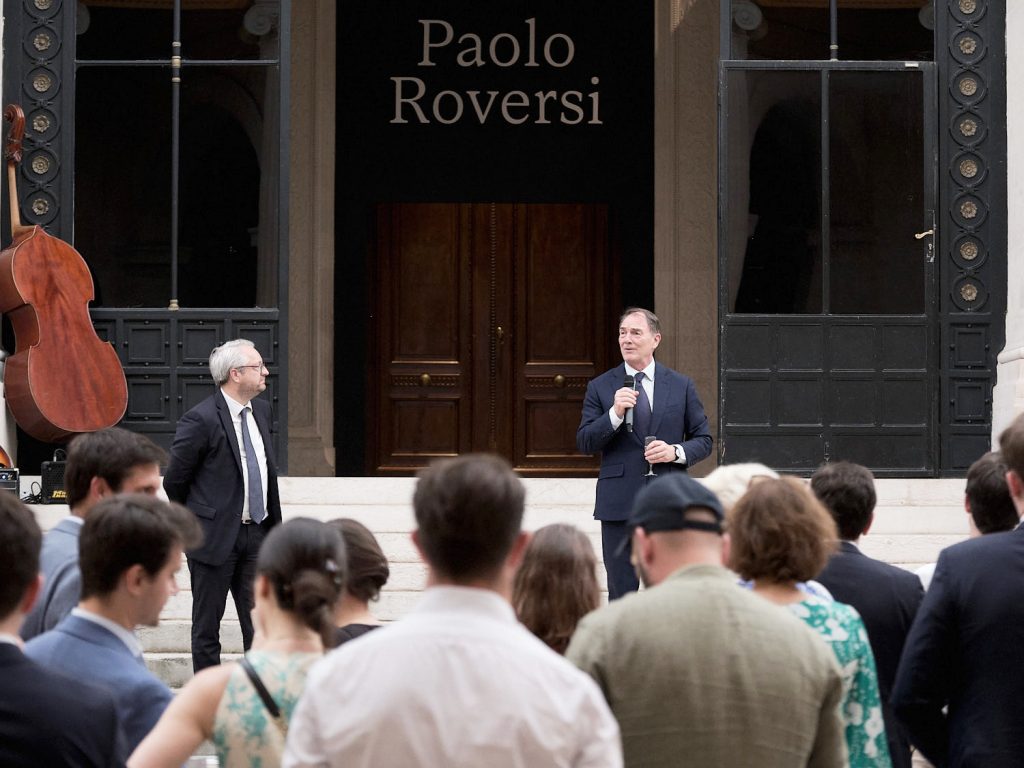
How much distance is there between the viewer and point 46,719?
2646 millimetres

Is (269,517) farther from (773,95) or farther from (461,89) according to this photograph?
(461,89)

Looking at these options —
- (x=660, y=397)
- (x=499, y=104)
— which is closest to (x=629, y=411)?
(x=660, y=397)

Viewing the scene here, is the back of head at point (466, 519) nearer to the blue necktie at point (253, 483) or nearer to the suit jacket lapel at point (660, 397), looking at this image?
the blue necktie at point (253, 483)

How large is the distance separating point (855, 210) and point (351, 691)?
8902mm

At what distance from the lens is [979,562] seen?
3.75m

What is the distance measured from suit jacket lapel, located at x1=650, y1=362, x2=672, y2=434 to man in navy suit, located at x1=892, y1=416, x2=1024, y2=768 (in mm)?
3578

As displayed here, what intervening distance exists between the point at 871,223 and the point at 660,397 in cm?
397

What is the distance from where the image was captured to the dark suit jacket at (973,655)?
12.2ft

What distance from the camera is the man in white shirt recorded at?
2396 millimetres

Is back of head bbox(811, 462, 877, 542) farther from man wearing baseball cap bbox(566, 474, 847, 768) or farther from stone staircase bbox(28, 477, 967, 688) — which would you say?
stone staircase bbox(28, 477, 967, 688)

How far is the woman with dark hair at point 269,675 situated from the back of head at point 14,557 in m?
0.40

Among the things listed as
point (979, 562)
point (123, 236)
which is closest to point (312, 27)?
point (123, 236)

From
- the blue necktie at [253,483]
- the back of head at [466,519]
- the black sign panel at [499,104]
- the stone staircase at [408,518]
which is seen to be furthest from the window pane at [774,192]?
the back of head at [466,519]

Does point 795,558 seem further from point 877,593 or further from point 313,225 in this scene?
point 313,225
